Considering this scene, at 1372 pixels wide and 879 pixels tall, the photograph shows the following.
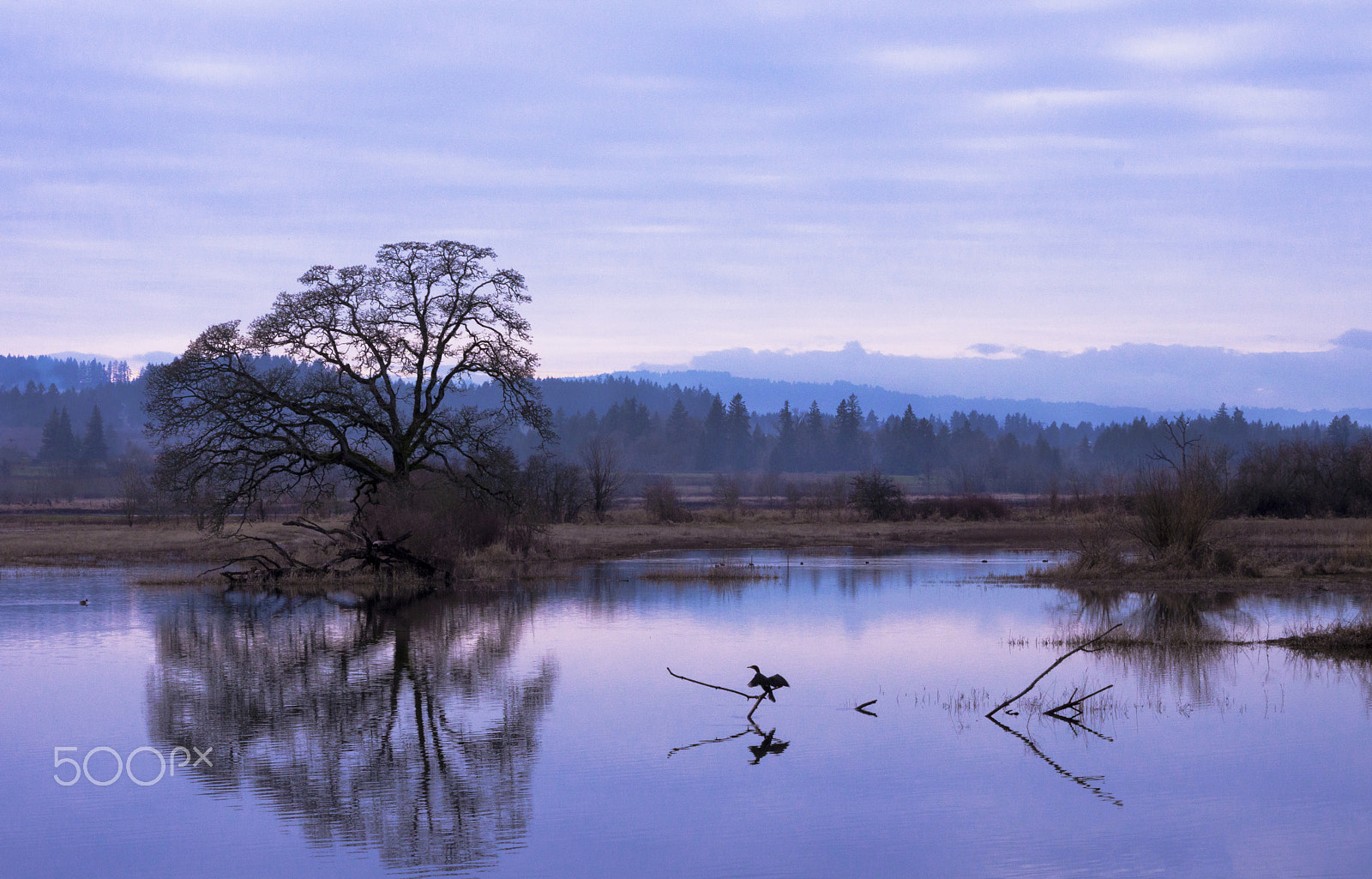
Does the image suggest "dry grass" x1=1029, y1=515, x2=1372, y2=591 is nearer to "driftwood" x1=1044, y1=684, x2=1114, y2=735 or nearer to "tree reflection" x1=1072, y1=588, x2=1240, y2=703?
"tree reflection" x1=1072, y1=588, x2=1240, y2=703

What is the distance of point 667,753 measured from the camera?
13539mm

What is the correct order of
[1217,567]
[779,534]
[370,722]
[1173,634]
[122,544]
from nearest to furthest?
[370,722] < [1173,634] < [1217,567] < [122,544] < [779,534]

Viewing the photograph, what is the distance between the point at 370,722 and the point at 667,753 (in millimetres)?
4229

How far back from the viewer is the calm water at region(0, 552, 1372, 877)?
1009 cm

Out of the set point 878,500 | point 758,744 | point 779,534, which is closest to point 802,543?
point 779,534

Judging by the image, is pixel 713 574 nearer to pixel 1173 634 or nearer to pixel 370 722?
pixel 1173 634

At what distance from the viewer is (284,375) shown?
120 ft

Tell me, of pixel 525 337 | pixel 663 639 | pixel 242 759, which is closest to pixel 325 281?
pixel 525 337

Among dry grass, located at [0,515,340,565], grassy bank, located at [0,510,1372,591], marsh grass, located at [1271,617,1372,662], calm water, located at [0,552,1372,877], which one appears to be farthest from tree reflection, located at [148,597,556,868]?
dry grass, located at [0,515,340,565]

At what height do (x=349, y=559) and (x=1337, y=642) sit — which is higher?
(x=349, y=559)

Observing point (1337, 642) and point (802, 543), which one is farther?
point (802, 543)

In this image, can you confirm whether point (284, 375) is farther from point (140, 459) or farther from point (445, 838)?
point (140, 459)

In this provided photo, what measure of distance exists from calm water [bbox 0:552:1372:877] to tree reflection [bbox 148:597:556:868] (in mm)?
63

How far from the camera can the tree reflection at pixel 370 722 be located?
35.8 feet
